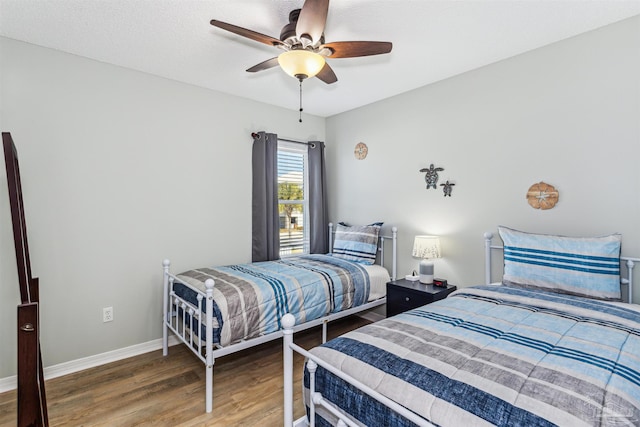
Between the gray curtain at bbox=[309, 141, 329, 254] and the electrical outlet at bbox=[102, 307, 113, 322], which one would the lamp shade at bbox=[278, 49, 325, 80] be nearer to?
the gray curtain at bbox=[309, 141, 329, 254]

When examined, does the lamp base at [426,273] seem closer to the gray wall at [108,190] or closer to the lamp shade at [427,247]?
the lamp shade at [427,247]

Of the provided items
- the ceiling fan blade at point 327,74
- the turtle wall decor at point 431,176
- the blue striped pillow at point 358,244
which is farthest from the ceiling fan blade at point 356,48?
the blue striped pillow at point 358,244

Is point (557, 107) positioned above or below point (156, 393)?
above

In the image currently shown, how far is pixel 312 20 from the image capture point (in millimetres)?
1677

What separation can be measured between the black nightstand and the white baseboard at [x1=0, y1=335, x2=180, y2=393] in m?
2.06

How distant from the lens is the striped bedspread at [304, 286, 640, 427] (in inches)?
39.5

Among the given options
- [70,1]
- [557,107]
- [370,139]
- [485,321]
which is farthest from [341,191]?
[70,1]

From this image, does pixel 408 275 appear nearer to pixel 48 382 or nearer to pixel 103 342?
pixel 103 342

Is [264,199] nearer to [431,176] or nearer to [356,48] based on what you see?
[431,176]

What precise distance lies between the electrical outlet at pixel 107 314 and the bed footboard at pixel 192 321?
403 millimetres

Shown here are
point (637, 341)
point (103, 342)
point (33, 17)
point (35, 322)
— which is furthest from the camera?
point (103, 342)

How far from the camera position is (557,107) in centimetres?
243

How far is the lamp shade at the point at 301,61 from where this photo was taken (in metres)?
1.86

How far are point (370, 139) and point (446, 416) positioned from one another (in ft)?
10.4
